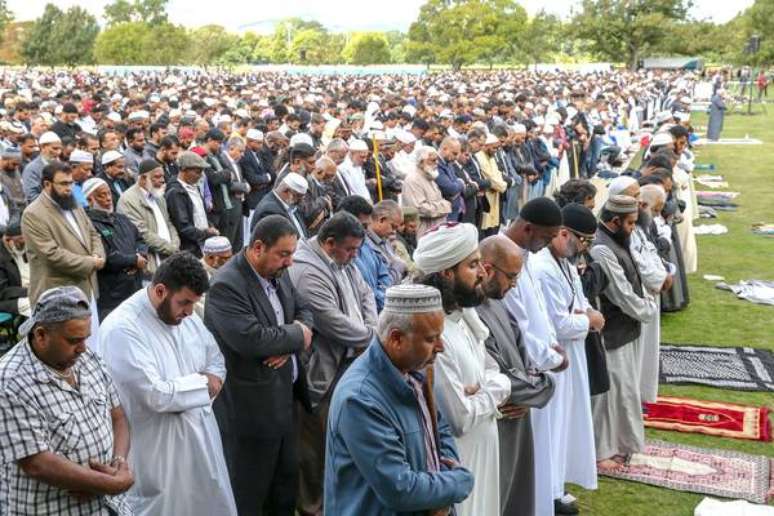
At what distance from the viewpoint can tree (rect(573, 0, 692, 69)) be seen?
56.3m

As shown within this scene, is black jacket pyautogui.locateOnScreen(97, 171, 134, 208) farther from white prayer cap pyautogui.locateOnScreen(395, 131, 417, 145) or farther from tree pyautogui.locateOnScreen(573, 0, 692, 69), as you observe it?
tree pyautogui.locateOnScreen(573, 0, 692, 69)

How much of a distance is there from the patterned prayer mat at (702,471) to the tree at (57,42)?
223 ft

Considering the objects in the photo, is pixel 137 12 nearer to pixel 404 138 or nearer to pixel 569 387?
pixel 404 138

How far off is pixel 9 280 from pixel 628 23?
55.7 m

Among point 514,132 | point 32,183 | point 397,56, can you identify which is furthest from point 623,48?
point 32,183

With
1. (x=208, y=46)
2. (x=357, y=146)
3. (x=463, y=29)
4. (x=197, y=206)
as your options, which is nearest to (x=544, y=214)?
(x=197, y=206)

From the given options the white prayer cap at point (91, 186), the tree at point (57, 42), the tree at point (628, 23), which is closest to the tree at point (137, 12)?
the tree at point (57, 42)

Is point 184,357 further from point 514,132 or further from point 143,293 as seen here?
point 514,132

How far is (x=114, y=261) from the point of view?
600 centimetres

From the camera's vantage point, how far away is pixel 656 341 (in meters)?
6.31

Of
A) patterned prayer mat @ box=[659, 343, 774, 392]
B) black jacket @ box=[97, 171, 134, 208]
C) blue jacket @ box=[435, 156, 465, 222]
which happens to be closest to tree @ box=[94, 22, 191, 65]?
blue jacket @ box=[435, 156, 465, 222]

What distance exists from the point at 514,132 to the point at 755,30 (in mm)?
39348

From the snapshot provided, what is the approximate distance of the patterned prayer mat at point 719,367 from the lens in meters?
7.09

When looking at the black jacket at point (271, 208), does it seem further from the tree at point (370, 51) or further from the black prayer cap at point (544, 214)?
the tree at point (370, 51)
